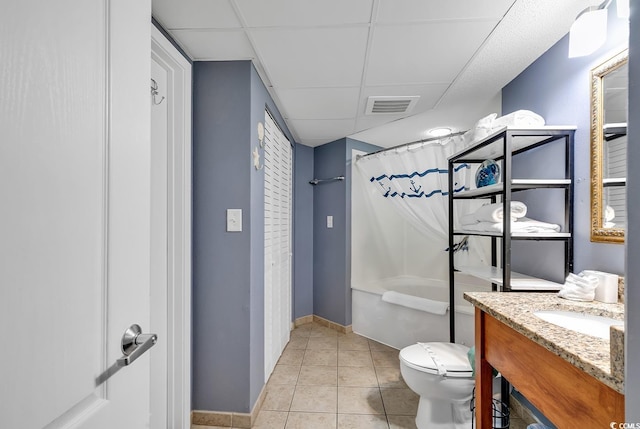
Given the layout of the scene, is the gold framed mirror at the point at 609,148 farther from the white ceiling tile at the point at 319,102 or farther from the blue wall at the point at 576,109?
the white ceiling tile at the point at 319,102

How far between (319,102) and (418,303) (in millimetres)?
1813

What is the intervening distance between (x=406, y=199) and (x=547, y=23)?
150 cm

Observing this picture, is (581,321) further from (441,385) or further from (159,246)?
(159,246)

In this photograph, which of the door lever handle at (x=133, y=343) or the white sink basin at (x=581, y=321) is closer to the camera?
the door lever handle at (x=133, y=343)

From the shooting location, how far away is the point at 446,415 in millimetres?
1496

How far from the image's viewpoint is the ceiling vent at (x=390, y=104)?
201 cm

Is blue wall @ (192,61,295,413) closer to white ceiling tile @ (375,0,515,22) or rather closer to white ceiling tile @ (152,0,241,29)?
white ceiling tile @ (152,0,241,29)

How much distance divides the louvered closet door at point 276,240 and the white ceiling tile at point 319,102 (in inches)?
7.3

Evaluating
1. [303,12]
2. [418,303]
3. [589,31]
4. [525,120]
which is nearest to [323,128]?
[303,12]

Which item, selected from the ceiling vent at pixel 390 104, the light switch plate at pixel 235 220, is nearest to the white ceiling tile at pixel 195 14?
the light switch plate at pixel 235 220

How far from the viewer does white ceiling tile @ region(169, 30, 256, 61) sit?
4.48 ft

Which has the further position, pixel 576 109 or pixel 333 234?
pixel 333 234

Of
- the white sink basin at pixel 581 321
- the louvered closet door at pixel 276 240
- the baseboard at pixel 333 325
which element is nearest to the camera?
the white sink basin at pixel 581 321

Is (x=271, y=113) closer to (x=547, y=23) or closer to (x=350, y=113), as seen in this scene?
(x=350, y=113)
